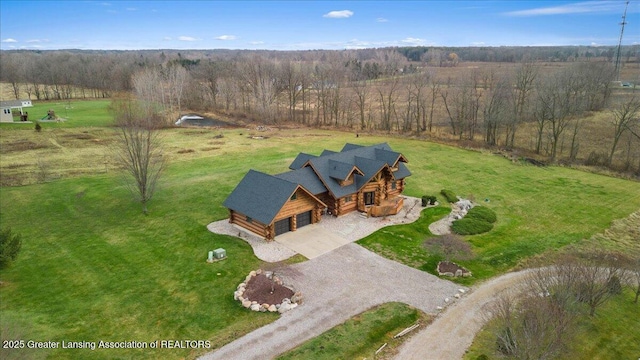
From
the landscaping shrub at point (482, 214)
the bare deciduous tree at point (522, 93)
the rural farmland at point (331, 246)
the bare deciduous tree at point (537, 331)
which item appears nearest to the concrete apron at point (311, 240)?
the rural farmland at point (331, 246)

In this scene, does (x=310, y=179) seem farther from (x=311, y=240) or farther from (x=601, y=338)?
(x=601, y=338)

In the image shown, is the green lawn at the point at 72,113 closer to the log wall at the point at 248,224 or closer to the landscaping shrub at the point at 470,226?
the log wall at the point at 248,224

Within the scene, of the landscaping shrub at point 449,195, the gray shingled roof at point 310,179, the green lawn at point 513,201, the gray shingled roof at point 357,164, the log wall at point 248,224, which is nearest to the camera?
the green lawn at point 513,201

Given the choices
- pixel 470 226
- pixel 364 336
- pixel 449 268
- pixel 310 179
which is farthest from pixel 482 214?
pixel 364 336

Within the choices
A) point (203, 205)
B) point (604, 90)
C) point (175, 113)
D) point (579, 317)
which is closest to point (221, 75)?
point (175, 113)

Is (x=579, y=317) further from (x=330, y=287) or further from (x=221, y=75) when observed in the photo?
(x=221, y=75)

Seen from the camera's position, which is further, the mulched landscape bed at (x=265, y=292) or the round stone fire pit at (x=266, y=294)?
the mulched landscape bed at (x=265, y=292)
